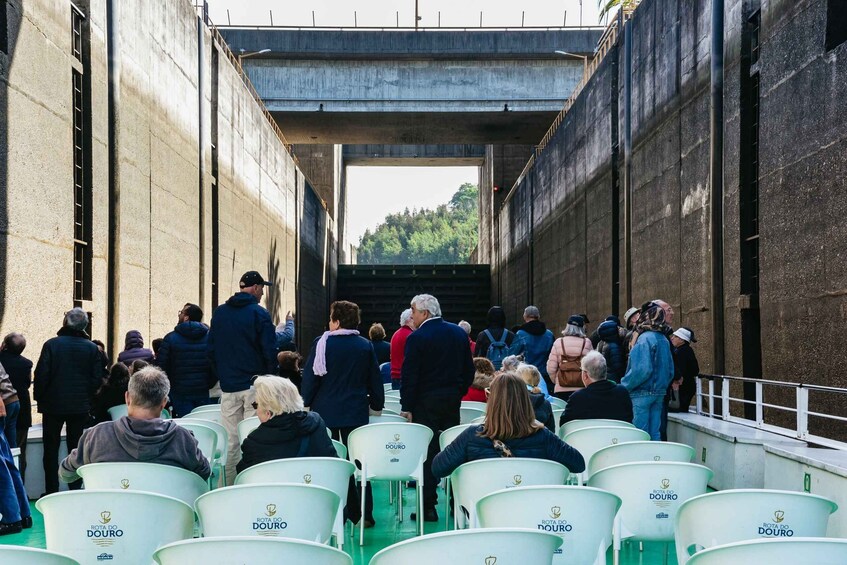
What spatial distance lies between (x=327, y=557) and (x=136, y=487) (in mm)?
2129

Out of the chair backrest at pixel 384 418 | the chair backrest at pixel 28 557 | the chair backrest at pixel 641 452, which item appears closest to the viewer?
the chair backrest at pixel 28 557

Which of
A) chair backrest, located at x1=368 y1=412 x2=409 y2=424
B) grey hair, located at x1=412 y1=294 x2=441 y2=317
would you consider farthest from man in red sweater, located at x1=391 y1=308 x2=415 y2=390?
grey hair, located at x1=412 y1=294 x2=441 y2=317

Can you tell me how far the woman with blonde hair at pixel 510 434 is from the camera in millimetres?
4918

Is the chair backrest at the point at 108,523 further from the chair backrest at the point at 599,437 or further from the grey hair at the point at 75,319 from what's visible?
the grey hair at the point at 75,319

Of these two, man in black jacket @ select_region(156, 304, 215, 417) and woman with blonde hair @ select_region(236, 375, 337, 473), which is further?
man in black jacket @ select_region(156, 304, 215, 417)

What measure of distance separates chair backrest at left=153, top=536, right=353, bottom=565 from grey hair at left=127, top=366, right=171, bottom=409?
215 cm

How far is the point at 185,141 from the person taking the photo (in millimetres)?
15148

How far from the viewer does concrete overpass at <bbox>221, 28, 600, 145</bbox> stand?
2786cm

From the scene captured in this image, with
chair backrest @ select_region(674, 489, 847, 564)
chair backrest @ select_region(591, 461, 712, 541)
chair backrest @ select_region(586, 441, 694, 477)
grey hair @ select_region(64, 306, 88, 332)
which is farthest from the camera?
grey hair @ select_region(64, 306, 88, 332)

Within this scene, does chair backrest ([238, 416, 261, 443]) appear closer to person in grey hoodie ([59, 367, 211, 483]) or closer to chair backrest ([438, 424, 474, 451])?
chair backrest ([438, 424, 474, 451])

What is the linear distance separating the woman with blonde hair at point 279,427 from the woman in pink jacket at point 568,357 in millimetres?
4492

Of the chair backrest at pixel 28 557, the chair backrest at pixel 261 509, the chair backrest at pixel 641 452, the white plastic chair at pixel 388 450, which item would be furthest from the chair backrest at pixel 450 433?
the chair backrest at pixel 28 557

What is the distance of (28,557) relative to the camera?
2.63 meters

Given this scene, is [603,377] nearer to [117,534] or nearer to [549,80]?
[117,534]
